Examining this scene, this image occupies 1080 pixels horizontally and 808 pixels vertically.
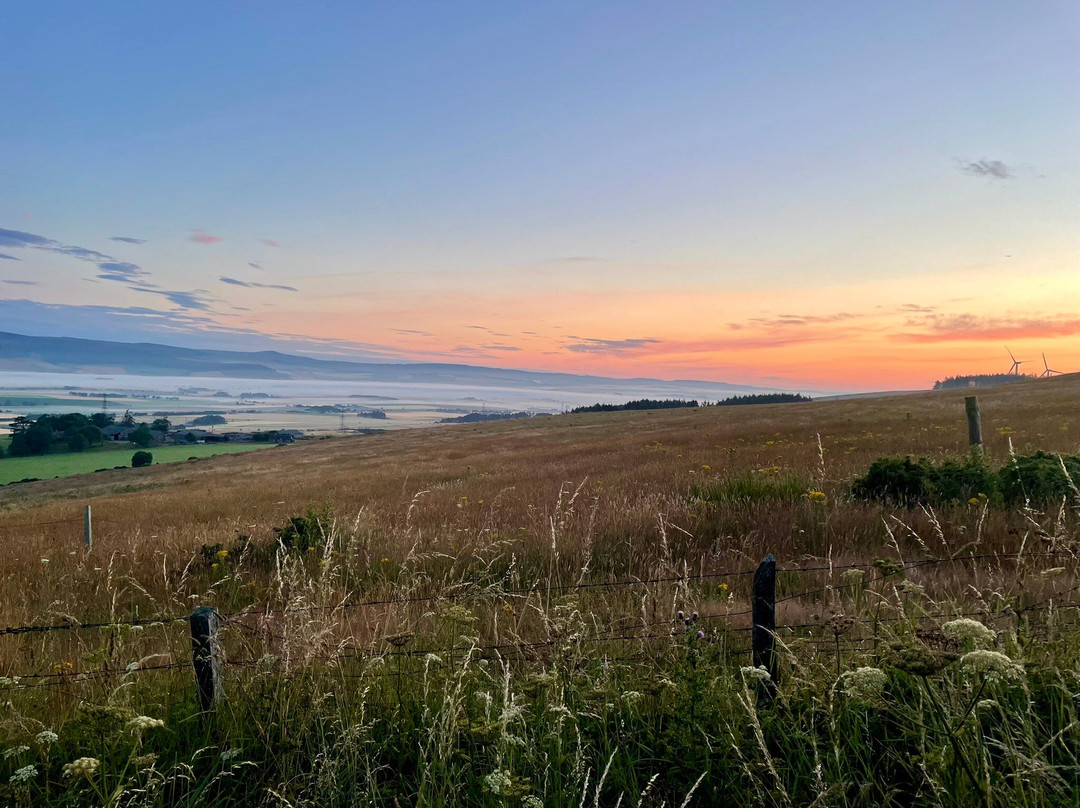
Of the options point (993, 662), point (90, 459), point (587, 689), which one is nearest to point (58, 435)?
point (90, 459)

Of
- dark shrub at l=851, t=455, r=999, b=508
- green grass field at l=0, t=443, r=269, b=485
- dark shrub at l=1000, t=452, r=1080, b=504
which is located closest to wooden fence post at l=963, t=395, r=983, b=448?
dark shrub at l=851, t=455, r=999, b=508

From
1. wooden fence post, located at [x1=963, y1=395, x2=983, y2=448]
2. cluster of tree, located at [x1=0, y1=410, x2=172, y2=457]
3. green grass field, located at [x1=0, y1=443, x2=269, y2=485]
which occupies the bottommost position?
green grass field, located at [x1=0, y1=443, x2=269, y2=485]

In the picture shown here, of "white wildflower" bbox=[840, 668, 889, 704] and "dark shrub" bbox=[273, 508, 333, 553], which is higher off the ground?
"white wildflower" bbox=[840, 668, 889, 704]

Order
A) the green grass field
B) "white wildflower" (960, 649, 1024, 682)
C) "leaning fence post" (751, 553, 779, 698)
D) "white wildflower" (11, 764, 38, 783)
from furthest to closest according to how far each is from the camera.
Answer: the green grass field < "leaning fence post" (751, 553, 779, 698) < "white wildflower" (11, 764, 38, 783) < "white wildflower" (960, 649, 1024, 682)

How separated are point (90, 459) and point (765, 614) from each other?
103642 mm

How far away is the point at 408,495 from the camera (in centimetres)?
1742

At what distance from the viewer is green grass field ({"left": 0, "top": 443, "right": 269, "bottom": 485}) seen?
74500 millimetres

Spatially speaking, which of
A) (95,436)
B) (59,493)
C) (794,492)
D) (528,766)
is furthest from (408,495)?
(95,436)

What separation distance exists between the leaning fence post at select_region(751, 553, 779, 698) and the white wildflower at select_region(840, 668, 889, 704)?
39 centimetres

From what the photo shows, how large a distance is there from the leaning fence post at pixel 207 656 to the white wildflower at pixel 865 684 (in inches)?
121

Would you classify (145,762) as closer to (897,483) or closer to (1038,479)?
(897,483)

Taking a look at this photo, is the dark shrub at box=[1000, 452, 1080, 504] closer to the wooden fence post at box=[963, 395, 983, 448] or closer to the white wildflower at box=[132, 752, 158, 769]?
the wooden fence post at box=[963, 395, 983, 448]

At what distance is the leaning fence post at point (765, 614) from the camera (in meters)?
3.20

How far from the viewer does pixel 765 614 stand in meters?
3.25
